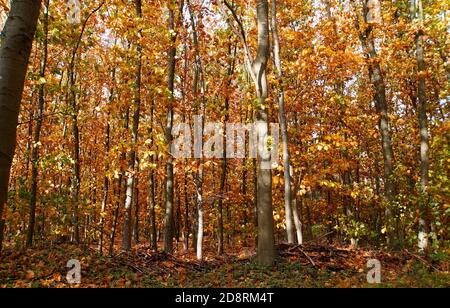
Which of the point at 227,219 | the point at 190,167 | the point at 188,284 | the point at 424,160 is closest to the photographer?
the point at 188,284

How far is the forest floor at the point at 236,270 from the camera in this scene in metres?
6.45

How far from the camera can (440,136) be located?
8.98 m

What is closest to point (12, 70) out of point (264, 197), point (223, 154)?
point (264, 197)

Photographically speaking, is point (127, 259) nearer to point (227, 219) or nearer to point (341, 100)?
point (341, 100)

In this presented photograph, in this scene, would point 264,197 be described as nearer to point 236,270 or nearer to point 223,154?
point 236,270

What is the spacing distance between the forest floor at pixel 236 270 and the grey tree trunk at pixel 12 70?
2.90 meters

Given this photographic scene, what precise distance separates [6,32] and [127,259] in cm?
709

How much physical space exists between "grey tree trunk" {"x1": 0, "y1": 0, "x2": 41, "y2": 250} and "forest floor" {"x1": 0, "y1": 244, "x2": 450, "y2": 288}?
2905mm

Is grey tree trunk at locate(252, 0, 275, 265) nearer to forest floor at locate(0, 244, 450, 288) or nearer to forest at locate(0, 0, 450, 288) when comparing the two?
forest at locate(0, 0, 450, 288)

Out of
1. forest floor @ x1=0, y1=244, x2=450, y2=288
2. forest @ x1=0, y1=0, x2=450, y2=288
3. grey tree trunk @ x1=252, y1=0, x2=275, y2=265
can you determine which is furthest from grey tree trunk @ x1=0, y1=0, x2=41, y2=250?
grey tree trunk @ x1=252, y1=0, x2=275, y2=265

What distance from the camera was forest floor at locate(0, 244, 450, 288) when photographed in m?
6.45

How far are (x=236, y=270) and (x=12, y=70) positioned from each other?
704cm

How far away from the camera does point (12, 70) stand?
3.61 m
